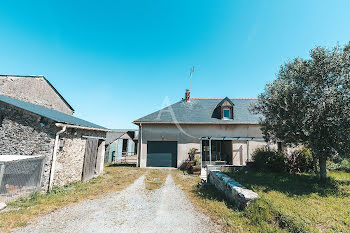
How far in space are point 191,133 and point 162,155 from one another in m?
3.39

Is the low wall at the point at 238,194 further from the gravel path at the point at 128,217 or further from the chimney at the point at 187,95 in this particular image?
the chimney at the point at 187,95

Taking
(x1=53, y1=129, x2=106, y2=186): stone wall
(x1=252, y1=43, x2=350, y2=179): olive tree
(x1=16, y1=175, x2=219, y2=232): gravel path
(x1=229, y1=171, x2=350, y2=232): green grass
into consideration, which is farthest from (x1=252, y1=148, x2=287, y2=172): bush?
(x1=53, y1=129, x2=106, y2=186): stone wall

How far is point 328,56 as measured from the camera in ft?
20.6

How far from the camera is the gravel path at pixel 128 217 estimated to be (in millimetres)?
3826

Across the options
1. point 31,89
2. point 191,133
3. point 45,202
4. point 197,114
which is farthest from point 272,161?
point 31,89

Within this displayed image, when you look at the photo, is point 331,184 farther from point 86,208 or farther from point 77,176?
point 77,176

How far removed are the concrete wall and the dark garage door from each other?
1.59 ft

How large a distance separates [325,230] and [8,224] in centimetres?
727

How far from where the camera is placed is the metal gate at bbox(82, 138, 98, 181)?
857 centimetres

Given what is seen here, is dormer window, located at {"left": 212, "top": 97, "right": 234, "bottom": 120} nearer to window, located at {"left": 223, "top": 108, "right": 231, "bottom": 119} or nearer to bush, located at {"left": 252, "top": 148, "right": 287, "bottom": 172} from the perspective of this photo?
window, located at {"left": 223, "top": 108, "right": 231, "bottom": 119}

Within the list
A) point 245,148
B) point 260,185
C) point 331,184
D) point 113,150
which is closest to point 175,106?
point 245,148

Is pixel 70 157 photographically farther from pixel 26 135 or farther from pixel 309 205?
pixel 309 205

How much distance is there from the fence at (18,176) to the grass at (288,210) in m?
6.03

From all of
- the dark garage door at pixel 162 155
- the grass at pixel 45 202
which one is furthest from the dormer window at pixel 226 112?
the grass at pixel 45 202
